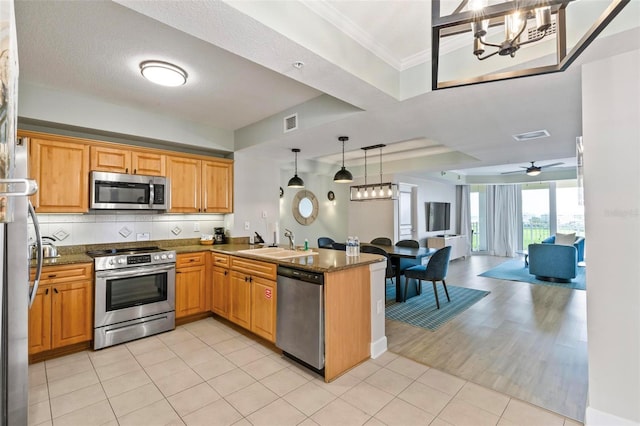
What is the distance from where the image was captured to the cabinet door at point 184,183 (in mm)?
3939

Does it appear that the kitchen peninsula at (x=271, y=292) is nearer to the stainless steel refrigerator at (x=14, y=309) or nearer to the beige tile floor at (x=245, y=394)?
the beige tile floor at (x=245, y=394)

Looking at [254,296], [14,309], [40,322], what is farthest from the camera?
[254,296]

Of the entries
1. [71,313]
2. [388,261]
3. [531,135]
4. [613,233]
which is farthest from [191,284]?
[531,135]

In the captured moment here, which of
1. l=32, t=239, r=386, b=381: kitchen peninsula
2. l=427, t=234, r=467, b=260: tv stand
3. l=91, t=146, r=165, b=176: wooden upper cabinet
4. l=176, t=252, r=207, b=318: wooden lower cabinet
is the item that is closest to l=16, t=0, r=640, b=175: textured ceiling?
l=91, t=146, r=165, b=176: wooden upper cabinet

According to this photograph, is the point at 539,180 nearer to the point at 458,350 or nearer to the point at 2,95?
the point at 458,350

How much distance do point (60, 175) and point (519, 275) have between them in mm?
8152

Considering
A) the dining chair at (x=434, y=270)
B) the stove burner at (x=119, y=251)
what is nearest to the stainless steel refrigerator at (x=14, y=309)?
the stove burner at (x=119, y=251)

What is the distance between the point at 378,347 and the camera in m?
2.92

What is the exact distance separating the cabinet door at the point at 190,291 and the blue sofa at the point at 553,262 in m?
6.32

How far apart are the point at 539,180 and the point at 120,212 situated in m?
9.75

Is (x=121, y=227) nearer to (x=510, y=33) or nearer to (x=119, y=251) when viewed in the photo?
(x=119, y=251)

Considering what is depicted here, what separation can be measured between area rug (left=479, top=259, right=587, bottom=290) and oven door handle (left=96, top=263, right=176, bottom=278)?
6301mm

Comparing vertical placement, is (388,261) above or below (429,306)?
above

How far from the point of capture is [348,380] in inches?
97.7
